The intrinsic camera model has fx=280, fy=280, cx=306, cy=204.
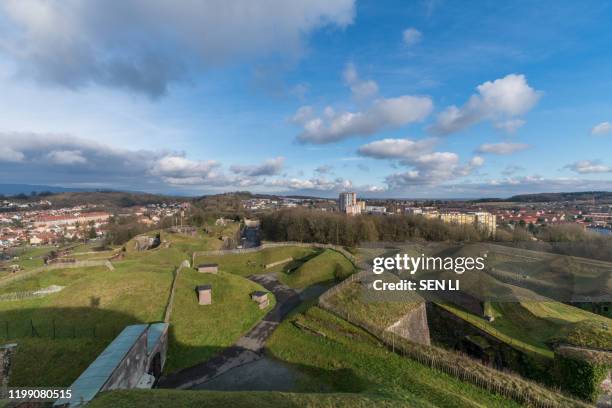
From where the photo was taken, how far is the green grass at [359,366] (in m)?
12.5

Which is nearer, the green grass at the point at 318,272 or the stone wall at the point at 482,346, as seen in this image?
the stone wall at the point at 482,346

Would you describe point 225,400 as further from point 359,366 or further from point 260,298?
point 260,298

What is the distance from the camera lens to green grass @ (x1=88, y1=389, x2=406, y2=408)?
8789mm

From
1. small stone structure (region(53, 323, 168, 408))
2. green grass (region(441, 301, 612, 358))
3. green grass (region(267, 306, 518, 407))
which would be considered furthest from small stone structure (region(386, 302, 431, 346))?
small stone structure (region(53, 323, 168, 408))

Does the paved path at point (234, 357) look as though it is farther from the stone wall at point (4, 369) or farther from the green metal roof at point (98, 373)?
the stone wall at point (4, 369)

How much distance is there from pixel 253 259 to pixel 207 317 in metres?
21.2

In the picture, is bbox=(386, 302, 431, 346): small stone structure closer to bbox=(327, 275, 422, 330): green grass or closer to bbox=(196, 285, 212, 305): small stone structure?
bbox=(327, 275, 422, 330): green grass

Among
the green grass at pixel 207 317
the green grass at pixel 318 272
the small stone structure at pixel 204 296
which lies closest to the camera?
the green grass at pixel 207 317

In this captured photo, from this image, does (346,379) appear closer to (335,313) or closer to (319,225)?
(335,313)

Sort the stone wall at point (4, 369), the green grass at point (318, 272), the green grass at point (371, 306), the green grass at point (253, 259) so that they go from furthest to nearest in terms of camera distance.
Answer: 1. the green grass at point (253, 259)
2. the green grass at point (318, 272)
3. the green grass at point (371, 306)
4. the stone wall at point (4, 369)

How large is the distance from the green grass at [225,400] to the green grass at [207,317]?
7.82 m

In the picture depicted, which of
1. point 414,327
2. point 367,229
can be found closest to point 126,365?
point 414,327

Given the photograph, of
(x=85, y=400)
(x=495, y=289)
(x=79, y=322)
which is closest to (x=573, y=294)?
(x=495, y=289)

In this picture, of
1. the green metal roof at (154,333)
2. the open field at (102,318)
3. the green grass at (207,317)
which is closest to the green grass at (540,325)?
the green grass at (207,317)
